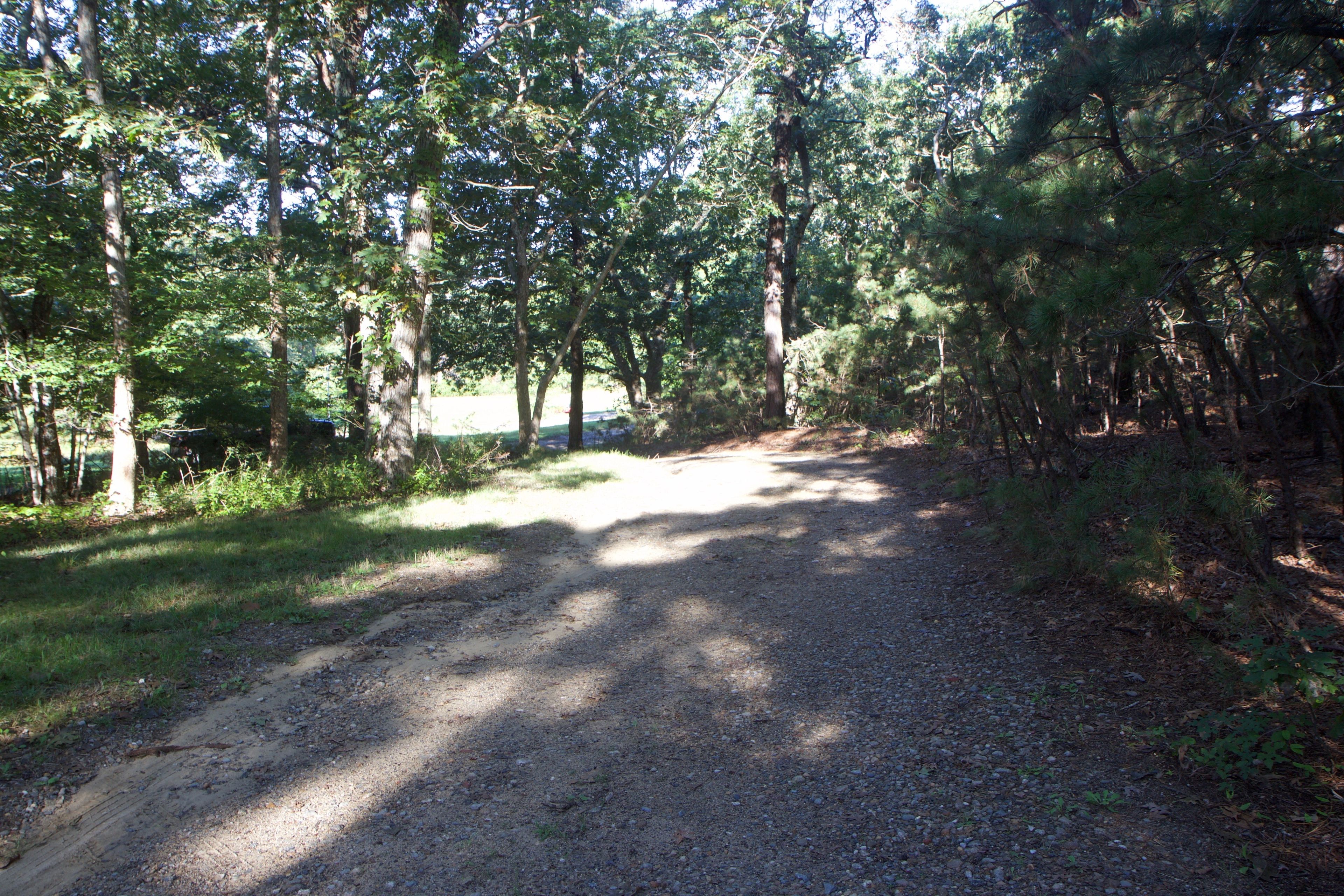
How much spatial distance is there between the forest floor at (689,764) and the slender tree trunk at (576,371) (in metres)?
14.9

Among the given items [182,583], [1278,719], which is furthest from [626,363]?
[1278,719]

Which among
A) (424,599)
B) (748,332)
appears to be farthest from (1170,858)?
(748,332)

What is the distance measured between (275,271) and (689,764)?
1214 centimetres

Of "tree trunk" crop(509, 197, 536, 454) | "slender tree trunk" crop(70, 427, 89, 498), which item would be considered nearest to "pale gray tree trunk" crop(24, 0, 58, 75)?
"slender tree trunk" crop(70, 427, 89, 498)

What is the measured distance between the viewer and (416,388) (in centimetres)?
1520

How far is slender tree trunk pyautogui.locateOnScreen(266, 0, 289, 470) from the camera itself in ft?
41.3

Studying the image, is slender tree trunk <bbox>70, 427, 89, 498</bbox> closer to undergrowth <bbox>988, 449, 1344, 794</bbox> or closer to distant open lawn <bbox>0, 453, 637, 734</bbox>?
distant open lawn <bbox>0, 453, 637, 734</bbox>

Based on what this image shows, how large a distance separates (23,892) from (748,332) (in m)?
25.7

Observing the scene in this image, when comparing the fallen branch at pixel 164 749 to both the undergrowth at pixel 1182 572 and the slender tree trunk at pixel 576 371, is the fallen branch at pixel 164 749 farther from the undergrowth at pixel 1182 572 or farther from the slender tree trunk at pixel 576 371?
the slender tree trunk at pixel 576 371

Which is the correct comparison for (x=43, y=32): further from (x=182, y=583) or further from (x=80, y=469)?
(x=182, y=583)

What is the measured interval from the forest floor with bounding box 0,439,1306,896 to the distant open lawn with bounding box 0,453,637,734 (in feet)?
2.40

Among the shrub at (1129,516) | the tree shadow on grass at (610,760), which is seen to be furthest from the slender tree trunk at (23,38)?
the shrub at (1129,516)

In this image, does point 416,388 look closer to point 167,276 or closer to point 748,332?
point 167,276

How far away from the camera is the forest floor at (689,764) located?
9.53ft
